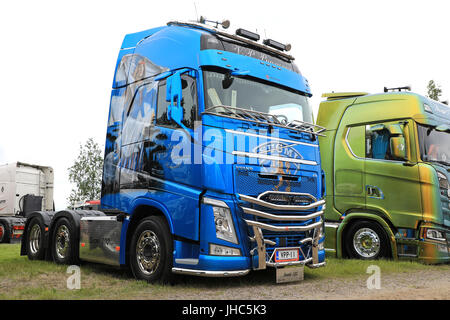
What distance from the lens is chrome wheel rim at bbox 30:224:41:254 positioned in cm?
1022

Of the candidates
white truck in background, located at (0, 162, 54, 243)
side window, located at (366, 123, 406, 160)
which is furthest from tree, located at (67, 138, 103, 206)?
side window, located at (366, 123, 406, 160)

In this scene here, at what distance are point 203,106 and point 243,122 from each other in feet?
2.08

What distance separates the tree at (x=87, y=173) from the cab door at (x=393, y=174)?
116 feet

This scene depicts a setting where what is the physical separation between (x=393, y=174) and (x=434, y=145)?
1204mm

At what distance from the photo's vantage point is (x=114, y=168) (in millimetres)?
7887

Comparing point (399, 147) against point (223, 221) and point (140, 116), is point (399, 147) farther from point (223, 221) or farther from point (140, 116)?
point (140, 116)

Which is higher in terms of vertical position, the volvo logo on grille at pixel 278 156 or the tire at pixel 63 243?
the volvo logo on grille at pixel 278 156

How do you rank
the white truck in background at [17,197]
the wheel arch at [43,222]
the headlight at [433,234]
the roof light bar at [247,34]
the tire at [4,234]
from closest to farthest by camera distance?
the roof light bar at [247,34] → the headlight at [433,234] → the wheel arch at [43,222] → the tire at [4,234] → the white truck in background at [17,197]

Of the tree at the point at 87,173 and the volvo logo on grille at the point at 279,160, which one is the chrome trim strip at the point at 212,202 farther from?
the tree at the point at 87,173

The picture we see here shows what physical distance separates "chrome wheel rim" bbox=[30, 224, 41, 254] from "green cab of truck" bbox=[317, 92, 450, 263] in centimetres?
671

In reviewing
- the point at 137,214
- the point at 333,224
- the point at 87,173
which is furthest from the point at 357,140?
the point at 87,173

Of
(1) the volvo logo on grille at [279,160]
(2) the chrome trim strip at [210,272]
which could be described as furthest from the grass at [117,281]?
(1) the volvo logo on grille at [279,160]

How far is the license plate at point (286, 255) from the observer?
21.5ft
